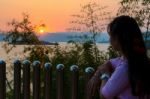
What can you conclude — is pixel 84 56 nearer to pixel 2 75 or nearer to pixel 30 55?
pixel 30 55

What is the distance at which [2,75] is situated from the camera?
4910 millimetres

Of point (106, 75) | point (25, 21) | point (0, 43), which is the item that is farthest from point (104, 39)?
point (106, 75)

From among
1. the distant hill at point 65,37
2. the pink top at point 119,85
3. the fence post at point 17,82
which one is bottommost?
the fence post at point 17,82

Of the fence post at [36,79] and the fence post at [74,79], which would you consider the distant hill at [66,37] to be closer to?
the fence post at [36,79]

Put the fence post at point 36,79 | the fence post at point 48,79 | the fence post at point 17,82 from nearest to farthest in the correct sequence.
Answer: the fence post at point 48,79 < the fence post at point 36,79 < the fence post at point 17,82

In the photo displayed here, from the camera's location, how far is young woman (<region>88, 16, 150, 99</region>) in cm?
294

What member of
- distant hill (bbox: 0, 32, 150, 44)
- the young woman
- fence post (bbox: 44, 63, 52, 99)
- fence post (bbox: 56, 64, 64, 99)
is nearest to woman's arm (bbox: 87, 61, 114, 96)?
the young woman

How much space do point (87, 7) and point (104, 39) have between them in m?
0.51

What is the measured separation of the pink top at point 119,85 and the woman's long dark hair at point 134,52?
3 centimetres

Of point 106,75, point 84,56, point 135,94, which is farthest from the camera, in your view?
point 84,56

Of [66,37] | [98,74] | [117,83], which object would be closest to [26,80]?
[98,74]

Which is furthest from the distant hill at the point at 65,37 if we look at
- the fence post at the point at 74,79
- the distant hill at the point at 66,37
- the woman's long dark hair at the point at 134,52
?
the woman's long dark hair at the point at 134,52

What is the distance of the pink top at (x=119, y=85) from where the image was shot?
9.68ft

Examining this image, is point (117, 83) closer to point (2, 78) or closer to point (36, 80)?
point (36, 80)
